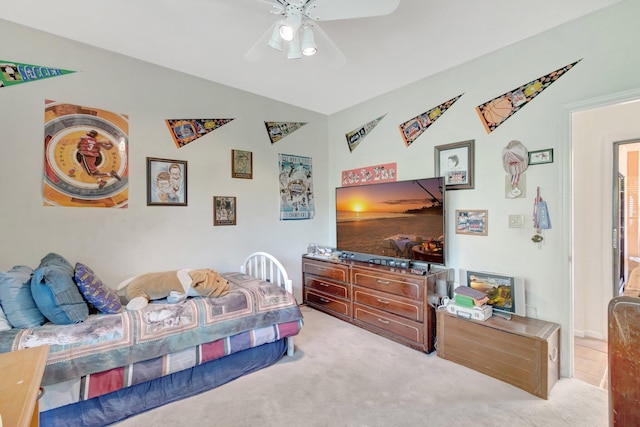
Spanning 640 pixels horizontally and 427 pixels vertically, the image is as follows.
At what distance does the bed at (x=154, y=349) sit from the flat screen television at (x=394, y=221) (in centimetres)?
121

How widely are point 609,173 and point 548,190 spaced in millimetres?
1042

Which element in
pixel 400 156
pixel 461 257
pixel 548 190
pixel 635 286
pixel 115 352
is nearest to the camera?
pixel 635 286

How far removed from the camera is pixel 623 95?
1931 mm

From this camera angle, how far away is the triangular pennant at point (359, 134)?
142 inches

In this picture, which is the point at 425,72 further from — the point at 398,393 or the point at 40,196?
the point at 40,196

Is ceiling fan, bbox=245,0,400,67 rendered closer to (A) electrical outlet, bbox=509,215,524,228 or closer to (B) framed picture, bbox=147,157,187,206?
(B) framed picture, bbox=147,157,187,206

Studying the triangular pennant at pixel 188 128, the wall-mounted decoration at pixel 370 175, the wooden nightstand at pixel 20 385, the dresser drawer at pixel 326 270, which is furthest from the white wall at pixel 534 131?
the wooden nightstand at pixel 20 385

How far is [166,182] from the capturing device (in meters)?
2.86

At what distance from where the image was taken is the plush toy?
2209 millimetres

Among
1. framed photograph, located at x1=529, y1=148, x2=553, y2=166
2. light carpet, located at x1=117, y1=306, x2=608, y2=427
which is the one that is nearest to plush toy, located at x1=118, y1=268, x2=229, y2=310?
light carpet, located at x1=117, y1=306, x2=608, y2=427

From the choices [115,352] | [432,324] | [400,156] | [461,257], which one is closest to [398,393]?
[432,324]

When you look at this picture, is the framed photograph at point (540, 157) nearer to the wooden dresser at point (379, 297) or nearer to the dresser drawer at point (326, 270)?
the wooden dresser at point (379, 297)

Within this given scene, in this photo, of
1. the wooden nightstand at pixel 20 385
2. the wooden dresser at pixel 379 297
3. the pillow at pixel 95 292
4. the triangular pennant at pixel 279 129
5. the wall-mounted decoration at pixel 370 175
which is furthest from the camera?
the triangular pennant at pixel 279 129

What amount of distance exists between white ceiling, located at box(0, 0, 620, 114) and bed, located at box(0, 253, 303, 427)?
2045mm
